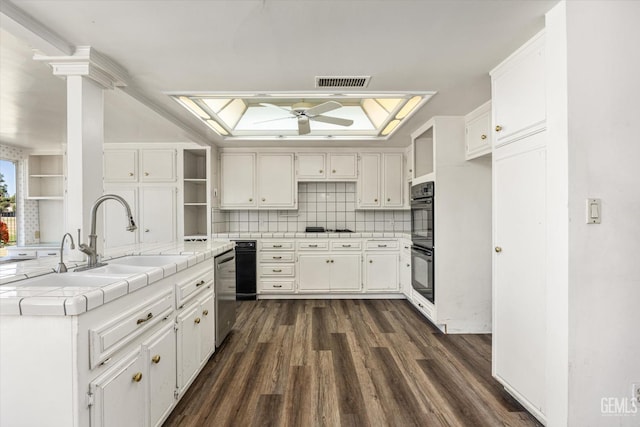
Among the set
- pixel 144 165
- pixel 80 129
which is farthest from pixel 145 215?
pixel 80 129

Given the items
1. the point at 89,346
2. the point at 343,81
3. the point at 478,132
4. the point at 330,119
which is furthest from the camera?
the point at 330,119

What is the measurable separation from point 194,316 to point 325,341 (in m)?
1.26

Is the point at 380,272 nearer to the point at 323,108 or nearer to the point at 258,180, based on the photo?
the point at 258,180

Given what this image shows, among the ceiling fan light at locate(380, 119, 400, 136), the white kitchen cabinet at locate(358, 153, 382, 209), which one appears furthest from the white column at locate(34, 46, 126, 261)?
the white kitchen cabinet at locate(358, 153, 382, 209)

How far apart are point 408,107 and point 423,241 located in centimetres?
145

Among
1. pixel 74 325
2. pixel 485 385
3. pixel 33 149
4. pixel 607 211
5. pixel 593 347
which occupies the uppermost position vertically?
pixel 33 149

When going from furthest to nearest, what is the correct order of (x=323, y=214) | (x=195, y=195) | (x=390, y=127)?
1. (x=323, y=214)
2. (x=195, y=195)
3. (x=390, y=127)

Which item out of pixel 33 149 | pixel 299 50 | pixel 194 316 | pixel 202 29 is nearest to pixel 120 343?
pixel 194 316

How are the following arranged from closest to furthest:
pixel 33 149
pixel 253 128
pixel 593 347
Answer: pixel 593 347
pixel 253 128
pixel 33 149

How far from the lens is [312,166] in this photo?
14.3ft

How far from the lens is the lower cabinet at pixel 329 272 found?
4.11 meters

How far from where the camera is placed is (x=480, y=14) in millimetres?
1513

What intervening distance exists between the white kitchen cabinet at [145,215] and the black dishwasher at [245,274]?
0.96 meters

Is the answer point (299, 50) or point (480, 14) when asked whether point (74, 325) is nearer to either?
point (299, 50)
